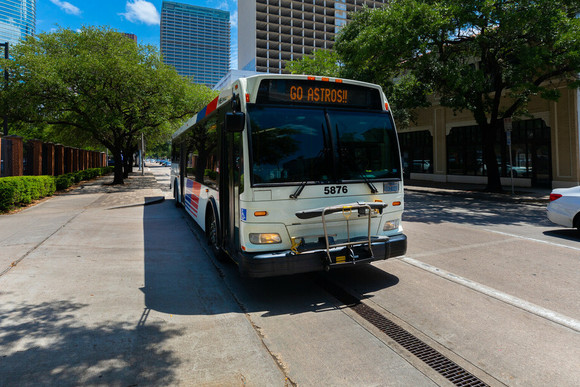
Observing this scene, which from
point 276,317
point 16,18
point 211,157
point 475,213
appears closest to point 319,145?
point 276,317

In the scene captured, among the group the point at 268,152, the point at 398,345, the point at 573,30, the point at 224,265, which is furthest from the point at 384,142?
the point at 573,30

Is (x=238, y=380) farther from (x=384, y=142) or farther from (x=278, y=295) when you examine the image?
(x=384, y=142)

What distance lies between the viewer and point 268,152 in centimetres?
457

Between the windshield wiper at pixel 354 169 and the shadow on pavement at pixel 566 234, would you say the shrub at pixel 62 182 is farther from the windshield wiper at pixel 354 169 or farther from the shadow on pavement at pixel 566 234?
the shadow on pavement at pixel 566 234

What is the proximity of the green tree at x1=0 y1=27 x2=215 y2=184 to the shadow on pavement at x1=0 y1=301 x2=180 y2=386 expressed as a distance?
18.6 m

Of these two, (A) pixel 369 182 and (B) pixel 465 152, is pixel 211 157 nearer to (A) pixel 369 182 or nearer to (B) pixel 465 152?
(A) pixel 369 182

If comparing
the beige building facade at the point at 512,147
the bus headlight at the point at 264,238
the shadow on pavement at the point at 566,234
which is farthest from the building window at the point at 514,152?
the bus headlight at the point at 264,238

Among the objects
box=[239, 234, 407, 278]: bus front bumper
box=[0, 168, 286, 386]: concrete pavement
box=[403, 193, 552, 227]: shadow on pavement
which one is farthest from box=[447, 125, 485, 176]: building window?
box=[239, 234, 407, 278]: bus front bumper

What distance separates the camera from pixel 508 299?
456 cm

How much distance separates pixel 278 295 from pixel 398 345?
6.02 ft

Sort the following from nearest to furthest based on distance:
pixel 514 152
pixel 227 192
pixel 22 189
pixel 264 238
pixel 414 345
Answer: pixel 414 345 < pixel 264 238 < pixel 227 192 < pixel 22 189 < pixel 514 152

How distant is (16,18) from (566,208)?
1956 inches

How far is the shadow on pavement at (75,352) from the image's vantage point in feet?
9.61

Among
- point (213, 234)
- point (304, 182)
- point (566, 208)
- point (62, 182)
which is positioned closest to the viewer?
point (304, 182)
